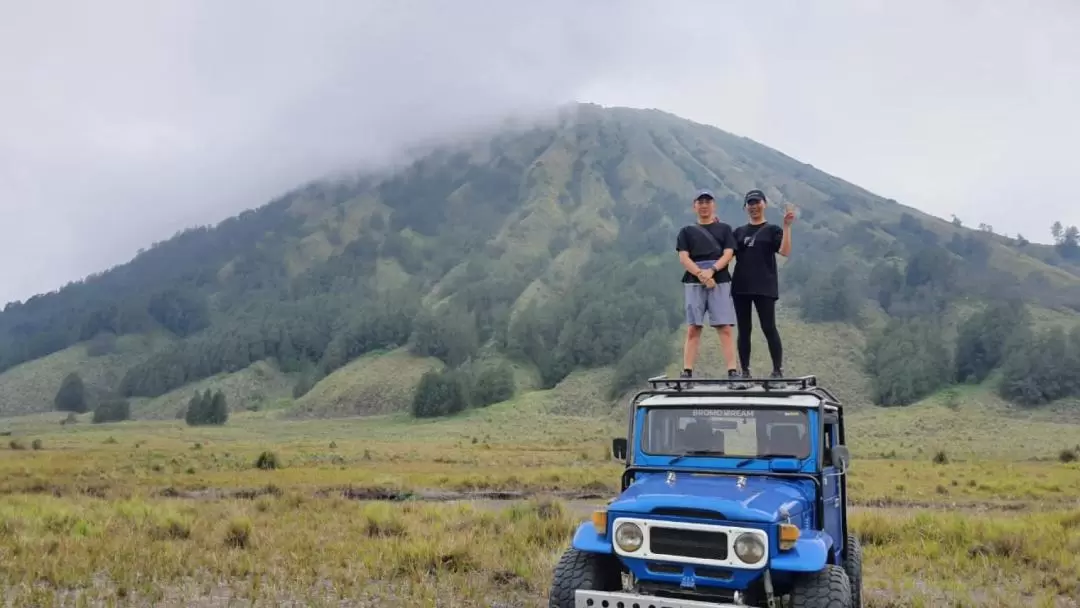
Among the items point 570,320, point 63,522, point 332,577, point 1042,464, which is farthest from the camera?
point 570,320

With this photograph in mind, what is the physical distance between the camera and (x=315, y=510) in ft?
58.3

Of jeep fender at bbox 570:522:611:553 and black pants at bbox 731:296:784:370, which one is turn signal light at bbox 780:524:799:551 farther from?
black pants at bbox 731:296:784:370

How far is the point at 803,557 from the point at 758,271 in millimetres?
4597

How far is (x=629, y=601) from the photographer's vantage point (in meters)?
5.84

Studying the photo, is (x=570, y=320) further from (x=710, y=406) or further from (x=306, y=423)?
(x=710, y=406)

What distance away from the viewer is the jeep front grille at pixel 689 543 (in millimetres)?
6074

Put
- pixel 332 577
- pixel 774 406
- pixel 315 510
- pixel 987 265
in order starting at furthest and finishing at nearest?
pixel 987 265
pixel 315 510
pixel 332 577
pixel 774 406

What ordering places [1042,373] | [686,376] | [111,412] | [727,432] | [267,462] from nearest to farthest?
[727,432] → [686,376] → [267,462] → [1042,373] → [111,412]

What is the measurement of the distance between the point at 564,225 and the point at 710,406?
192m

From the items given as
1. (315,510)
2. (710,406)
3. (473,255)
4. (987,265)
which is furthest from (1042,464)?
(473,255)

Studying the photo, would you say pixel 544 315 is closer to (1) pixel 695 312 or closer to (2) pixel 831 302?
(2) pixel 831 302

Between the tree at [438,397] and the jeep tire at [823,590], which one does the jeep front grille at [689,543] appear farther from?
the tree at [438,397]

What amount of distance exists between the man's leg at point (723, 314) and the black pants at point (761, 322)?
0.20 meters

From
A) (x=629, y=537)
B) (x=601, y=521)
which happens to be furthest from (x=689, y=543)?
(x=601, y=521)
